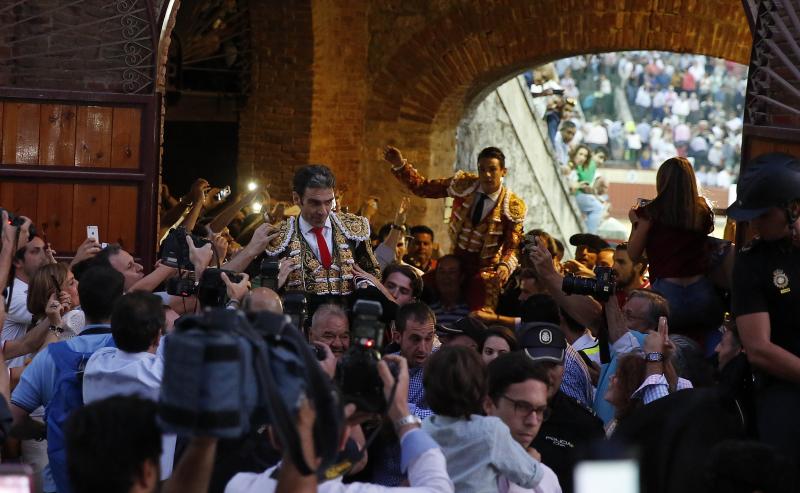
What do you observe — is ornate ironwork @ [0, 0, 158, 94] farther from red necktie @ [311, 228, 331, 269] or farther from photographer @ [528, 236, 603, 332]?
photographer @ [528, 236, 603, 332]

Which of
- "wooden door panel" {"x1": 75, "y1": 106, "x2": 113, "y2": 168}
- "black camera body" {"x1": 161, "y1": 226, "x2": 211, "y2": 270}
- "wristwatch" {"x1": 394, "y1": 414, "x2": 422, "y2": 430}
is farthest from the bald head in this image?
"wooden door panel" {"x1": 75, "y1": 106, "x2": 113, "y2": 168}

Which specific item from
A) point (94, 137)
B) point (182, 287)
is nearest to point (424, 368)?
point (182, 287)

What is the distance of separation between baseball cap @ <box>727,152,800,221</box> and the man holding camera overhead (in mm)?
2436

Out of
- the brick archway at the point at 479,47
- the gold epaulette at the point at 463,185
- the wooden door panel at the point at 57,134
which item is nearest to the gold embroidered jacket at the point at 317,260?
the gold epaulette at the point at 463,185

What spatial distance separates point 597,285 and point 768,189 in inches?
54.1

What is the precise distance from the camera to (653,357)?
483 cm

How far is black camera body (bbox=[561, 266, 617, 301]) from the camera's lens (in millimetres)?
5895

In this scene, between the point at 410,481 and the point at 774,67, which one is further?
the point at 774,67

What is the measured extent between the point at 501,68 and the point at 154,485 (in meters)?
10.8

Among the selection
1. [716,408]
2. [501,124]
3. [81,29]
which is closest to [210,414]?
[716,408]

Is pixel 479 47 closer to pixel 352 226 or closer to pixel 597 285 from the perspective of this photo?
pixel 352 226

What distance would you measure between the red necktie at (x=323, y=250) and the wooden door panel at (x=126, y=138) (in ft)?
9.63

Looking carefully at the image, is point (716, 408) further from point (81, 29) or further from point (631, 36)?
point (631, 36)

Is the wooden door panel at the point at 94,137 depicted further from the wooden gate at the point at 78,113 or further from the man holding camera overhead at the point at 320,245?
the man holding camera overhead at the point at 320,245
